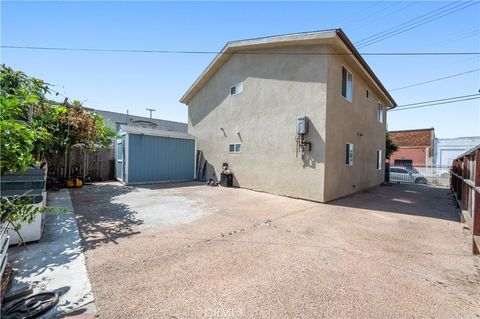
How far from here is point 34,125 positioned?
3658mm

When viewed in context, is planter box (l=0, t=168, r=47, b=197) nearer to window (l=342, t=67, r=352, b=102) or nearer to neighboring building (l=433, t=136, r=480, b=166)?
window (l=342, t=67, r=352, b=102)

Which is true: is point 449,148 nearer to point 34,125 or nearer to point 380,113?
point 380,113

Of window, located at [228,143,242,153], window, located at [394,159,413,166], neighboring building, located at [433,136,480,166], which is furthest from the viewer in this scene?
window, located at [394,159,413,166]

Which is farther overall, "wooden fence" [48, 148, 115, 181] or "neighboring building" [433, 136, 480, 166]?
"neighboring building" [433, 136, 480, 166]

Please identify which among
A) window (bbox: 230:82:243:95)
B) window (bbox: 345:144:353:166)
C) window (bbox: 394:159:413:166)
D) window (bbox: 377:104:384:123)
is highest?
window (bbox: 230:82:243:95)

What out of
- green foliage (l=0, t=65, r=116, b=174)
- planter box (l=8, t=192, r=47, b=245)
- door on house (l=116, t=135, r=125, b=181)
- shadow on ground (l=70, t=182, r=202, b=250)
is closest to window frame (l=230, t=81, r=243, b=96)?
door on house (l=116, t=135, r=125, b=181)

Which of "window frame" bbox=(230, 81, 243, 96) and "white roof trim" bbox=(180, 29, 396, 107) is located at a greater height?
"white roof trim" bbox=(180, 29, 396, 107)

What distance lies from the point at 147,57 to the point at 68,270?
29.6 ft

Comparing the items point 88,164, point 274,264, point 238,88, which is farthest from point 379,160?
point 88,164

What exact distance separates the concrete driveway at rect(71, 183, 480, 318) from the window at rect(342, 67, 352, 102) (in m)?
5.05

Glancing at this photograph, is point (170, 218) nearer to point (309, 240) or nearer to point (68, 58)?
point (309, 240)

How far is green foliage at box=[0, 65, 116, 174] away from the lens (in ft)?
7.09

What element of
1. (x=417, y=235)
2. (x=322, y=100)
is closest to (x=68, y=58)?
(x=322, y=100)

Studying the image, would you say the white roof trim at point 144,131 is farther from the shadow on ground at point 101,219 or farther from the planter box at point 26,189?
the planter box at point 26,189
